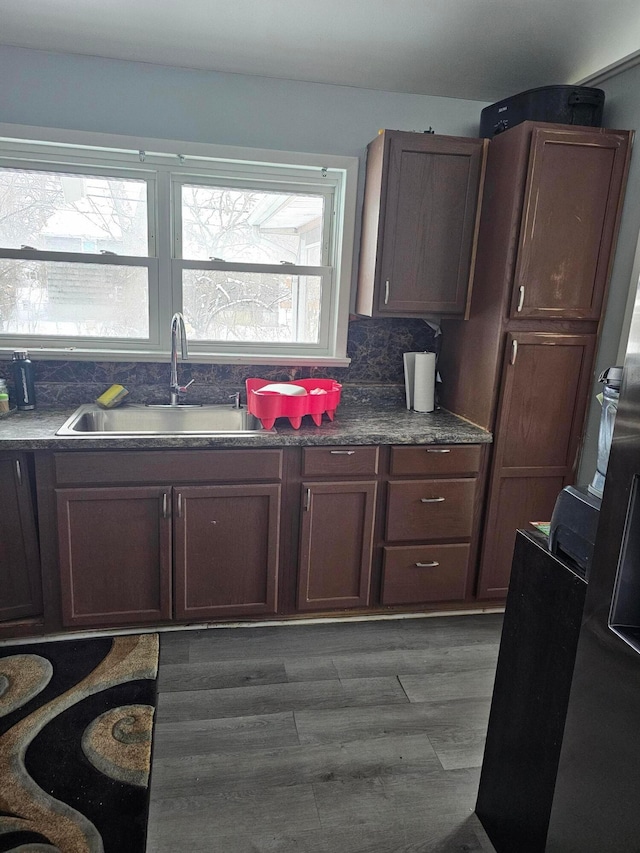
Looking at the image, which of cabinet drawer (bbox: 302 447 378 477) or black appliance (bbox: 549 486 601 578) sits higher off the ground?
black appliance (bbox: 549 486 601 578)

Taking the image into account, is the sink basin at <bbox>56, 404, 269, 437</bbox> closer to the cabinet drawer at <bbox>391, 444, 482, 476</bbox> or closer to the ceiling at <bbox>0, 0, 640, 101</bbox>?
the cabinet drawer at <bbox>391, 444, 482, 476</bbox>

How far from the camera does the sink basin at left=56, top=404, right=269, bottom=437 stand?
2.70 m

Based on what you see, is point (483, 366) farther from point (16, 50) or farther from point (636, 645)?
point (16, 50)


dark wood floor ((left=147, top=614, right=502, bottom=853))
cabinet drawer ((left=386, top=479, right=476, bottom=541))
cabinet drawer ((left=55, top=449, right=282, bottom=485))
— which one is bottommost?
dark wood floor ((left=147, top=614, right=502, bottom=853))

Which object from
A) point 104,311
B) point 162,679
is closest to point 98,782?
point 162,679

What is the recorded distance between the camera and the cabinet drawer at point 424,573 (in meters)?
2.64

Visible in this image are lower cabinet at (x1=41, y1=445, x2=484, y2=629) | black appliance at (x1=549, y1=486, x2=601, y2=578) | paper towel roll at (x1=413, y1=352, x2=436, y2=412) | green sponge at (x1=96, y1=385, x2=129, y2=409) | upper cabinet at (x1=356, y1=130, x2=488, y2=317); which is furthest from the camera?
paper towel roll at (x1=413, y1=352, x2=436, y2=412)

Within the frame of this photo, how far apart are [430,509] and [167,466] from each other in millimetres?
1143

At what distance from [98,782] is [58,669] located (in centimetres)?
60

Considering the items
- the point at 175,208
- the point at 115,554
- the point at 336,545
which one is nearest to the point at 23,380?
the point at 115,554

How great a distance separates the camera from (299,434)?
2441 millimetres

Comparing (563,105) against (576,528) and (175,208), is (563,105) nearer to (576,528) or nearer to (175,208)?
(175,208)

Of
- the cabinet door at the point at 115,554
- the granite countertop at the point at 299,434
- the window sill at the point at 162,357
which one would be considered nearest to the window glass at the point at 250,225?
the window sill at the point at 162,357

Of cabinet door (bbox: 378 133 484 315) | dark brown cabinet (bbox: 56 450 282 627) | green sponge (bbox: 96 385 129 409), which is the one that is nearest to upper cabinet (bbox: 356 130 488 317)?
cabinet door (bbox: 378 133 484 315)
